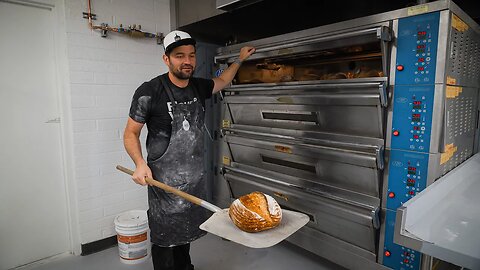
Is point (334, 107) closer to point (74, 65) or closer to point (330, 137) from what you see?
point (330, 137)

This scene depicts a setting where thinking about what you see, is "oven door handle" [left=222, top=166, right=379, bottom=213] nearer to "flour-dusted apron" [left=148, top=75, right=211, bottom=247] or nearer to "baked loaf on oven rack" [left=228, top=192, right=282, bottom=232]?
"flour-dusted apron" [left=148, top=75, right=211, bottom=247]

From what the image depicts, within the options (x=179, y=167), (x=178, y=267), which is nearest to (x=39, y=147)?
(x=179, y=167)

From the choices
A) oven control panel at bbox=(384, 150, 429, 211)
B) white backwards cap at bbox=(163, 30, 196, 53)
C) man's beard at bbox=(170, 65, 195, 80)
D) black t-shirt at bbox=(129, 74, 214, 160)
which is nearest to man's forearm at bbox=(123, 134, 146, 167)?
black t-shirt at bbox=(129, 74, 214, 160)

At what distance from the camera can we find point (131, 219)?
2.35 metres

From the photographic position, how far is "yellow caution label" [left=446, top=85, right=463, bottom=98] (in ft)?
4.53

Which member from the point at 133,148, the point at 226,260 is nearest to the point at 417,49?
the point at 133,148

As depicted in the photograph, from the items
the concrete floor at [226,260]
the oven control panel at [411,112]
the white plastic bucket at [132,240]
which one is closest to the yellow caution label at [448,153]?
the oven control panel at [411,112]

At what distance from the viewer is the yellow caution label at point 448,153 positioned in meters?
1.42

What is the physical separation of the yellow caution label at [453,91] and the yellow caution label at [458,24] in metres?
0.28

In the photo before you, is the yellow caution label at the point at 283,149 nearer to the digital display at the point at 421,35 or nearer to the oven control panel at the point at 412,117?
the oven control panel at the point at 412,117

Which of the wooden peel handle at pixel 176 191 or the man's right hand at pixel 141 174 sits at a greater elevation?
the man's right hand at pixel 141 174

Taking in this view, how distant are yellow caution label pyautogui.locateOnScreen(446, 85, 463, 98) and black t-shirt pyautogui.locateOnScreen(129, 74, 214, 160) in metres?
1.38

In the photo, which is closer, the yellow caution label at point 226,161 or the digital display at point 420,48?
the digital display at point 420,48

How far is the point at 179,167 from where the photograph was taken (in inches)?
71.2
